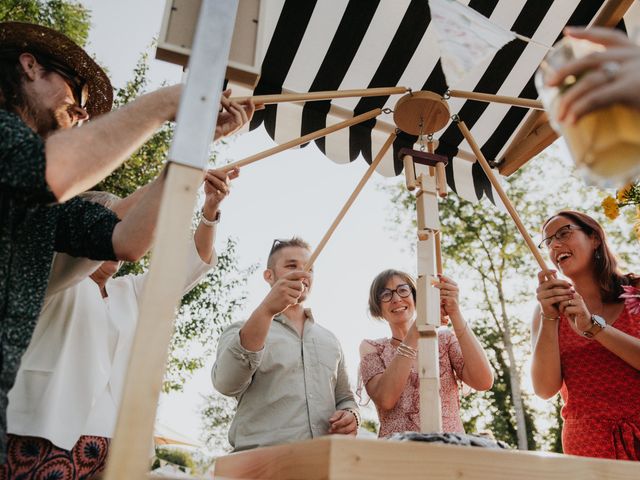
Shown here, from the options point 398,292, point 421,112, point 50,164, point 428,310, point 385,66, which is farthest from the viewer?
point 398,292

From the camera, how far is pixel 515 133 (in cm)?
296

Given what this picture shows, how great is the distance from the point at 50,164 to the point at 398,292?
2.22 m

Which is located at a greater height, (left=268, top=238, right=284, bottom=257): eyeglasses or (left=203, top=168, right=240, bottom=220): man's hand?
(left=268, top=238, right=284, bottom=257): eyeglasses

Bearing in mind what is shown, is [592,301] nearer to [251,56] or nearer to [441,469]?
[441,469]

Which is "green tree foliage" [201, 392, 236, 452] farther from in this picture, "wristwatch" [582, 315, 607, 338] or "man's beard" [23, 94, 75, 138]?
"man's beard" [23, 94, 75, 138]

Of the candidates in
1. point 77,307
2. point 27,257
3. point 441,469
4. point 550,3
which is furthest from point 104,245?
point 550,3

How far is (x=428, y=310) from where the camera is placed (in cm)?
185

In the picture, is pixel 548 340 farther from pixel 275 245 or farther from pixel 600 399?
pixel 275 245

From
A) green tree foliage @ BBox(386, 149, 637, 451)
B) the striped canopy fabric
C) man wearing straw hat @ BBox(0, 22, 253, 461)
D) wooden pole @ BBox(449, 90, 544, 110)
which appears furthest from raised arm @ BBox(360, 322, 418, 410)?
green tree foliage @ BBox(386, 149, 637, 451)

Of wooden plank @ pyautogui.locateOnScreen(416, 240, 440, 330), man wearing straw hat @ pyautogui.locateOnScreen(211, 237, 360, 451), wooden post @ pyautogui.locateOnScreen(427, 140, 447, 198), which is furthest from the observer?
wooden post @ pyautogui.locateOnScreen(427, 140, 447, 198)

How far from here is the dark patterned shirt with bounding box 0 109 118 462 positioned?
982 mm

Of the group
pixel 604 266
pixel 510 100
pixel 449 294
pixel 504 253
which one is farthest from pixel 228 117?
pixel 504 253

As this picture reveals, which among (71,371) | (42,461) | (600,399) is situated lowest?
(42,461)

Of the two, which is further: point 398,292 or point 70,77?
point 398,292
